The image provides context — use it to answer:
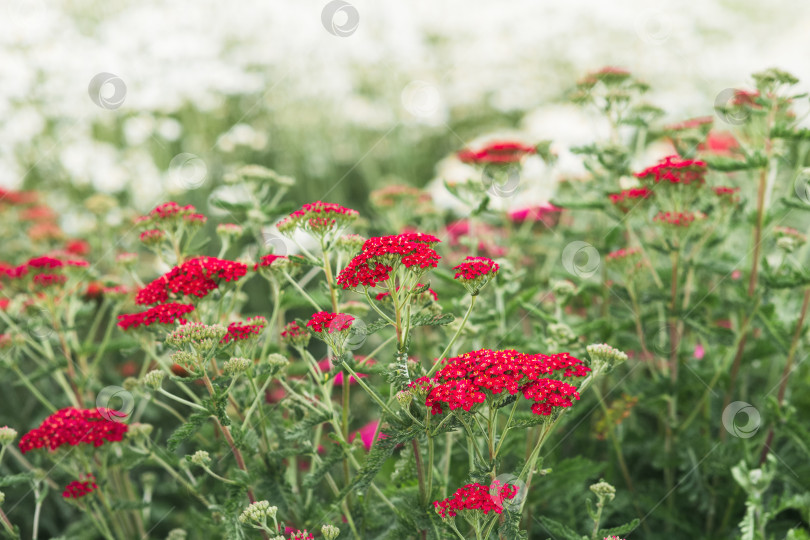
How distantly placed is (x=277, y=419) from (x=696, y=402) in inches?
59.9

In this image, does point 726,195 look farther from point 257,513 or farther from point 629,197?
point 257,513

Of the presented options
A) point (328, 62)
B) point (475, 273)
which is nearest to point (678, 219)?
point (475, 273)

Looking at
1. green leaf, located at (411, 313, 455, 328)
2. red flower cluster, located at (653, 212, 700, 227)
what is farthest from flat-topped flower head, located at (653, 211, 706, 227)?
green leaf, located at (411, 313, 455, 328)

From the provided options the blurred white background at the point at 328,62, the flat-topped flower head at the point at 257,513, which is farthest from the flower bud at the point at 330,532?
the blurred white background at the point at 328,62

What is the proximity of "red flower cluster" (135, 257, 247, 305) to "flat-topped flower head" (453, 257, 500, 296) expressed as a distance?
580mm

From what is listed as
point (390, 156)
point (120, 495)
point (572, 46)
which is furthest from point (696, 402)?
point (572, 46)

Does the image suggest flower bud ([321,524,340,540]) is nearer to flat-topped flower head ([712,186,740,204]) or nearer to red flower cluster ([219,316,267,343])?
red flower cluster ([219,316,267,343])

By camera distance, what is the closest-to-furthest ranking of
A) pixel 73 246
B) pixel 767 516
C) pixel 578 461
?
pixel 767 516 → pixel 578 461 → pixel 73 246

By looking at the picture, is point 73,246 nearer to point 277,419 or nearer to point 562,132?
point 277,419

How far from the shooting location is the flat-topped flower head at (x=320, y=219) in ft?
5.16

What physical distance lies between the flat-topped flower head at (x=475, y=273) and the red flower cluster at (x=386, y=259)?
7cm

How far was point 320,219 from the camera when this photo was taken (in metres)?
1.58

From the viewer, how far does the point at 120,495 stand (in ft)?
7.24

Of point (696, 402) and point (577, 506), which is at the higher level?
point (696, 402)
